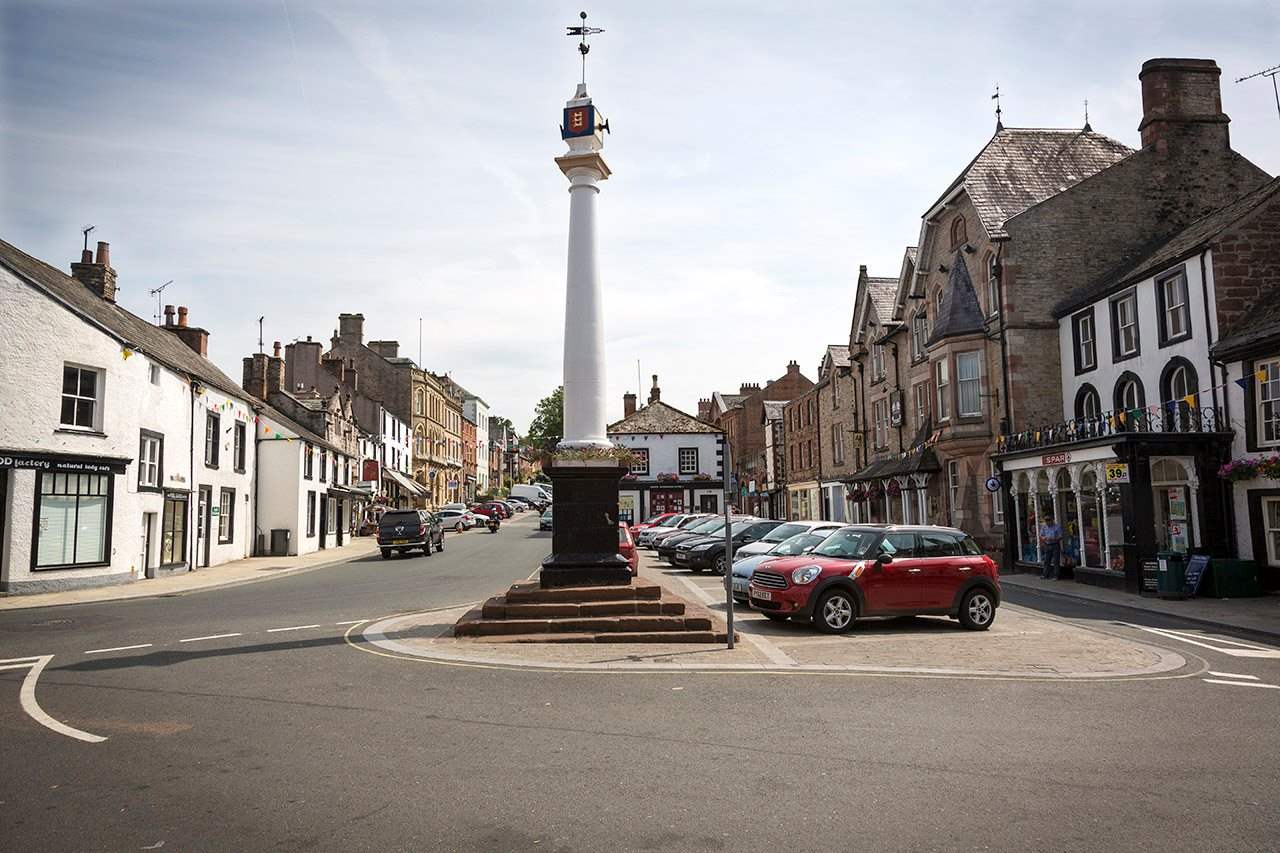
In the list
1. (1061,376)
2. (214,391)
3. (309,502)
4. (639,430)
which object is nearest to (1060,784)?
(1061,376)

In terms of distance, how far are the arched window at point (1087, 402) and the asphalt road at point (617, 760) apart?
16.4 m

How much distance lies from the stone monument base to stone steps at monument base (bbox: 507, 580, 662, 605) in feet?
0.91

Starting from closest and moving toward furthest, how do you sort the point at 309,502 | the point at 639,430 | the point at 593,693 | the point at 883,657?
the point at 593,693
the point at 883,657
the point at 309,502
the point at 639,430

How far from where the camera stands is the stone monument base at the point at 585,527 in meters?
13.2

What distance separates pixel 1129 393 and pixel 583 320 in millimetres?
17737

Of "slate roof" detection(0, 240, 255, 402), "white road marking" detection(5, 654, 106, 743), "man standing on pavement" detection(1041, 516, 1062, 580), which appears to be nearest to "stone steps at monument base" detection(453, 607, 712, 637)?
"white road marking" detection(5, 654, 106, 743)

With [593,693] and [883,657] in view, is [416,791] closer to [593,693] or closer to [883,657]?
[593,693]

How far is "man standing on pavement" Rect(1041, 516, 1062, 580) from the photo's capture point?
23.1m

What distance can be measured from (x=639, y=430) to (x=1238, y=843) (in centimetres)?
5896

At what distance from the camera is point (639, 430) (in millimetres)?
63688

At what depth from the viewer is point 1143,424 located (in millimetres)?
20906

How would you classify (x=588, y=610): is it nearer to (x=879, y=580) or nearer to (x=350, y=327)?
(x=879, y=580)

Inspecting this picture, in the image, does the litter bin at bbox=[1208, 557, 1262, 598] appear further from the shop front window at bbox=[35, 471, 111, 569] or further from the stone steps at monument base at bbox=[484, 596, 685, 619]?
the shop front window at bbox=[35, 471, 111, 569]

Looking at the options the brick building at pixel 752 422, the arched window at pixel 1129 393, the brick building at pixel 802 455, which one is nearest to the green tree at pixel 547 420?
the brick building at pixel 752 422
